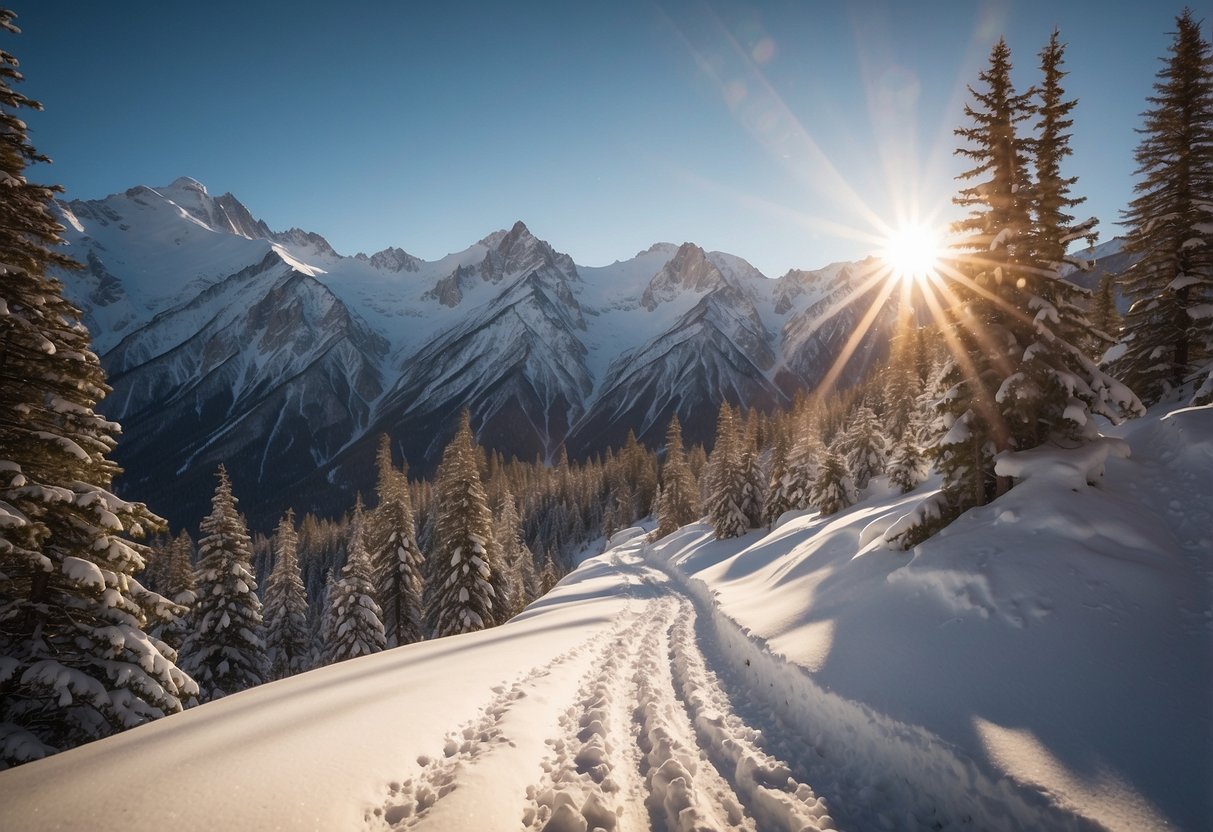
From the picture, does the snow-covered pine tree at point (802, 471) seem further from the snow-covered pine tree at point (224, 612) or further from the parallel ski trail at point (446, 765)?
the snow-covered pine tree at point (224, 612)

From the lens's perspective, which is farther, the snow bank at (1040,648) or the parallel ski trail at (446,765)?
the snow bank at (1040,648)

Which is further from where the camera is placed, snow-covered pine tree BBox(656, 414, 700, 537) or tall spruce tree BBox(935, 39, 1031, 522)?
snow-covered pine tree BBox(656, 414, 700, 537)

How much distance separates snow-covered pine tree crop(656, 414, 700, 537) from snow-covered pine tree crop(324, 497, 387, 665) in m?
37.0

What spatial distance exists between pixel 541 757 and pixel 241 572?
2375 centimetres

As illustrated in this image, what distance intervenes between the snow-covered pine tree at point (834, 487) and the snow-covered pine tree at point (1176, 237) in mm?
14903

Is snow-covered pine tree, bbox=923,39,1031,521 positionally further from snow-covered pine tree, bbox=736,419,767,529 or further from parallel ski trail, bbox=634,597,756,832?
snow-covered pine tree, bbox=736,419,767,529

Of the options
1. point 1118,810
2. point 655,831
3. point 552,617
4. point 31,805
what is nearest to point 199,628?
point 552,617

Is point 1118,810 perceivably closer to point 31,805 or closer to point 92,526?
point 31,805

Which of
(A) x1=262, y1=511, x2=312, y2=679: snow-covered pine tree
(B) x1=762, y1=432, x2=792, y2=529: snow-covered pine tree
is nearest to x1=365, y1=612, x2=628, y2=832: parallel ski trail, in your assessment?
(A) x1=262, y1=511, x2=312, y2=679: snow-covered pine tree

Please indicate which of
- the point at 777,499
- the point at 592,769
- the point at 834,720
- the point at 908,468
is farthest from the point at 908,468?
the point at 592,769

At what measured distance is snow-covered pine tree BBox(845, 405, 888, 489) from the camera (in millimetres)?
36500

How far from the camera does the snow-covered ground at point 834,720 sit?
4805 mm

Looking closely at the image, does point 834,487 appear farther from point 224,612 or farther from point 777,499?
point 224,612

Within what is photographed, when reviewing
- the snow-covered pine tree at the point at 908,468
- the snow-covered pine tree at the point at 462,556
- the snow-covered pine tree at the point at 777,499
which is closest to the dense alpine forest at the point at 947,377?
the snow-covered pine tree at the point at 462,556
